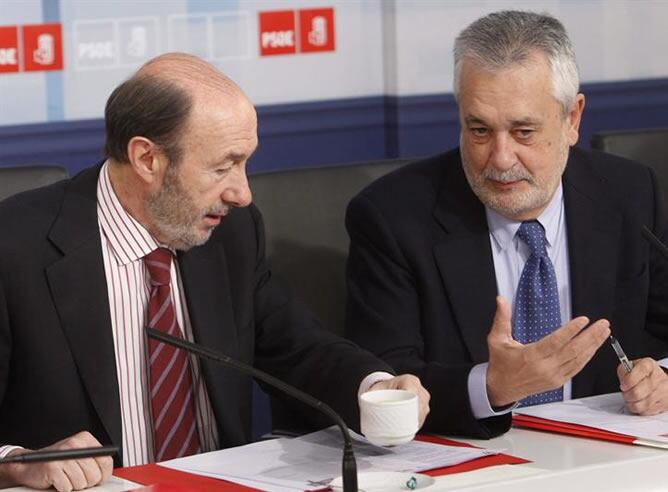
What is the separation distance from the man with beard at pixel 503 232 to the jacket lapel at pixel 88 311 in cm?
54

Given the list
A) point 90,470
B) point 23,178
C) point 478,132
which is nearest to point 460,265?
point 478,132

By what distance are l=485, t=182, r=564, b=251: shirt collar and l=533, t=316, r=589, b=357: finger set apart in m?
0.53

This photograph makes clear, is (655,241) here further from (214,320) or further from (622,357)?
(214,320)

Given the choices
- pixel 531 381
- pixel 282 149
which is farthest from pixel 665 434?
pixel 282 149

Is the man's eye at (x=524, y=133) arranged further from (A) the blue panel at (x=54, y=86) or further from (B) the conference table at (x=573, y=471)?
(A) the blue panel at (x=54, y=86)

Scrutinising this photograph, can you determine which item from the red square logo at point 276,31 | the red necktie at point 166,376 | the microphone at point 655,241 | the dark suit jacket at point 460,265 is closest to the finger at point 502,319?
the dark suit jacket at point 460,265

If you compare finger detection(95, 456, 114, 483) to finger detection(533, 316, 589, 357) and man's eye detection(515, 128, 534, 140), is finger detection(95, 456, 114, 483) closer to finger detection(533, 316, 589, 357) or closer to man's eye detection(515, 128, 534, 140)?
finger detection(533, 316, 589, 357)

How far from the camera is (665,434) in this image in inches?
95.8

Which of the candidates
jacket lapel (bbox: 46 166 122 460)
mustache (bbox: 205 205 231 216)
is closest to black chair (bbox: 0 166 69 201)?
jacket lapel (bbox: 46 166 122 460)

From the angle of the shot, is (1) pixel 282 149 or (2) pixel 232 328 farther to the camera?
(1) pixel 282 149

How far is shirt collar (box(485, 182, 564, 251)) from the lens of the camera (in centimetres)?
296

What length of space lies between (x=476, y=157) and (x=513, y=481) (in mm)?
863

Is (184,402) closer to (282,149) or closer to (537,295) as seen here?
(537,295)

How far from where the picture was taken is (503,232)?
296 centimetres
